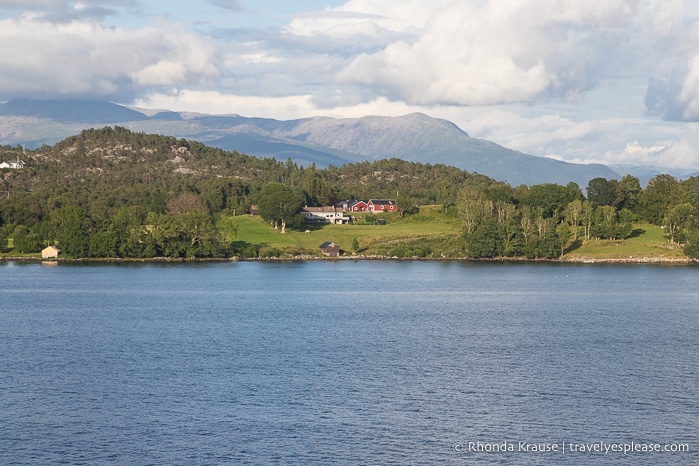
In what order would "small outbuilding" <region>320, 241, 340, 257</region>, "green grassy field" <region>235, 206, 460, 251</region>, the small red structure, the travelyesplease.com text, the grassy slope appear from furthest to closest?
the small red structure
"green grassy field" <region>235, 206, 460, 251</region>
"small outbuilding" <region>320, 241, 340, 257</region>
the grassy slope
the travelyesplease.com text

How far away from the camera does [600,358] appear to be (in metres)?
53.6

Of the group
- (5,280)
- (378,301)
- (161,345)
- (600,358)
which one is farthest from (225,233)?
(600,358)

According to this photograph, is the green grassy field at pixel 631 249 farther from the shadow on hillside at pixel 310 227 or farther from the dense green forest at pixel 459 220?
the shadow on hillside at pixel 310 227

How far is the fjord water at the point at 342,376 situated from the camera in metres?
35.8

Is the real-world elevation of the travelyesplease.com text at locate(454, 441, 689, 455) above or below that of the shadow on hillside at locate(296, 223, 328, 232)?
below

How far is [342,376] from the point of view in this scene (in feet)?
156

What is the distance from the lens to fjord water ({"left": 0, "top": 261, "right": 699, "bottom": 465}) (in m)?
35.8

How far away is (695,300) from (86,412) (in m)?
64.9

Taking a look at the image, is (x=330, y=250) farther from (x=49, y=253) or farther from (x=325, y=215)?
(x=49, y=253)

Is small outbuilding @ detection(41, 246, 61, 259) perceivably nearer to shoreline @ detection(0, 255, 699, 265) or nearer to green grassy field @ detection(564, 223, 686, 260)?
shoreline @ detection(0, 255, 699, 265)

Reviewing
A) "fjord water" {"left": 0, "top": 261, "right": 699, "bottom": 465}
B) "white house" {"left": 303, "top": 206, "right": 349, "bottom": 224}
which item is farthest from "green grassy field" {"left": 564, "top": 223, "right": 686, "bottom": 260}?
"white house" {"left": 303, "top": 206, "right": 349, "bottom": 224}

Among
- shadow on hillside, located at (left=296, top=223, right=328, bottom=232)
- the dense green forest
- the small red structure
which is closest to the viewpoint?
the dense green forest

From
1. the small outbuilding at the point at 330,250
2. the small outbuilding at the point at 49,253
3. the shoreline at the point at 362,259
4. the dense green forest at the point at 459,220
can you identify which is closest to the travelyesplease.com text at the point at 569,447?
the dense green forest at the point at 459,220

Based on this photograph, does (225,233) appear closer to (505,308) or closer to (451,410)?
(505,308)
